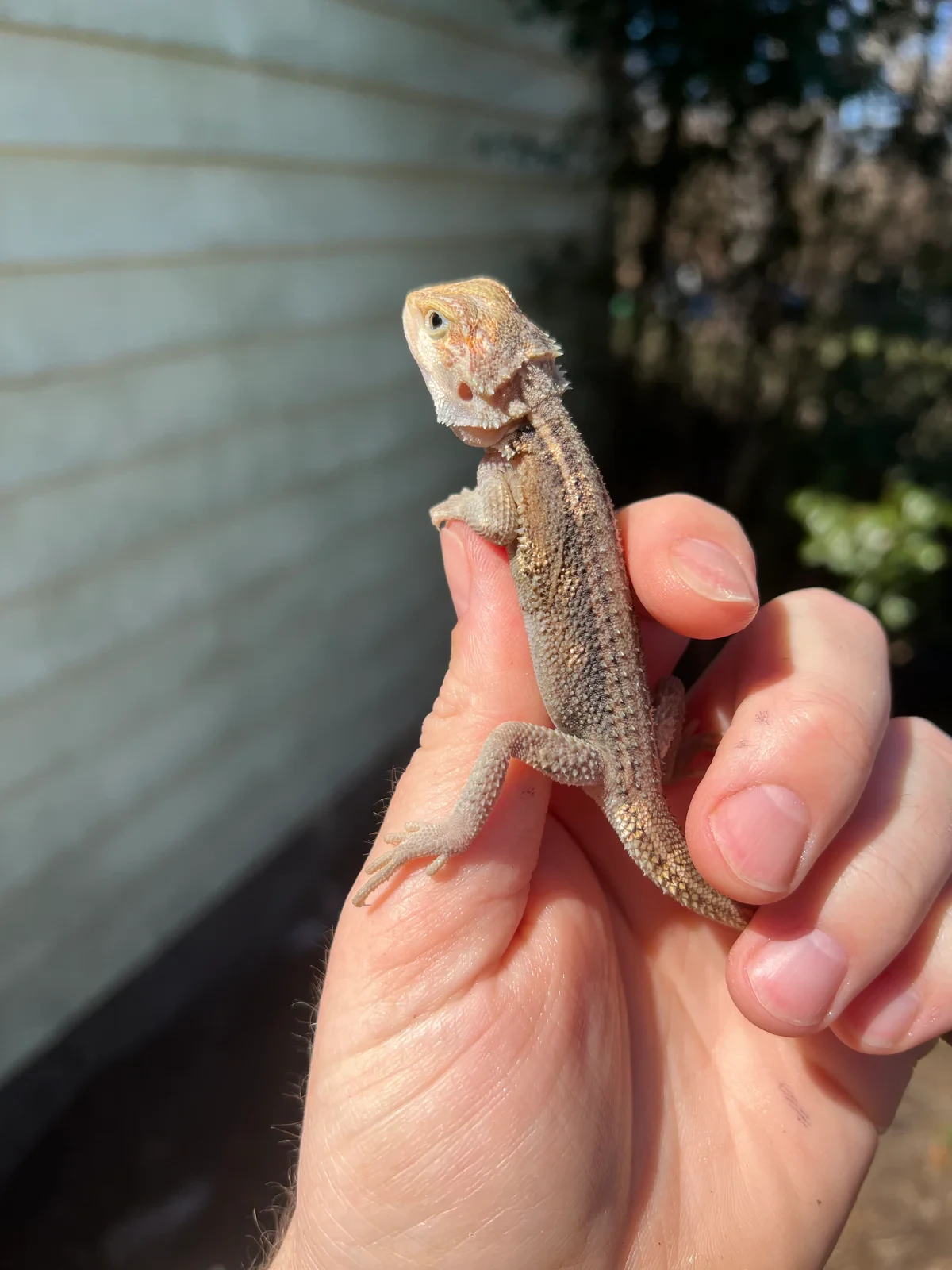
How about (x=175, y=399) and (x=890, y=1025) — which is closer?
(x=890, y=1025)

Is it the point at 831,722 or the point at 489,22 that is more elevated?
the point at 489,22

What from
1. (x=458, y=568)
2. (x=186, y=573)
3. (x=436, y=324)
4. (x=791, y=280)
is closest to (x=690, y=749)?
(x=458, y=568)

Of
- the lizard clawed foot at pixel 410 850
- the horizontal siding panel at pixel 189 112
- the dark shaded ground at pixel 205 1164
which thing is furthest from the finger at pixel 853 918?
the horizontal siding panel at pixel 189 112

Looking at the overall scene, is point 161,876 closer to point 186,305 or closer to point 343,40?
point 186,305

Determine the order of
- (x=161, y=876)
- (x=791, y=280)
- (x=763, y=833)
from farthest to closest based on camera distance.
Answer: (x=791, y=280) → (x=161, y=876) → (x=763, y=833)

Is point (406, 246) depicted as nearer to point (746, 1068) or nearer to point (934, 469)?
point (934, 469)

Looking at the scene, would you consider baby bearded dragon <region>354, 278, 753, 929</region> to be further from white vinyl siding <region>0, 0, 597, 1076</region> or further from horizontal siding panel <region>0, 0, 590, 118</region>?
horizontal siding panel <region>0, 0, 590, 118</region>

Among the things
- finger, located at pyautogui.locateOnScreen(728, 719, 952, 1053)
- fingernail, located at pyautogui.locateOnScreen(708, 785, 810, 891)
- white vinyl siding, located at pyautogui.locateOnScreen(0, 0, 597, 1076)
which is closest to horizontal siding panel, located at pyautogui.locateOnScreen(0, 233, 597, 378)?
white vinyl siding, located at pyautogui.locateOnScreen(0, 0, 597, 1076)

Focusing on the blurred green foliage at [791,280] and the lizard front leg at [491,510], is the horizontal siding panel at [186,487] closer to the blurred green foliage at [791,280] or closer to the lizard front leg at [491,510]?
the lizard front leg at [491,510]

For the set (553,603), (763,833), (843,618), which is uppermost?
(553,603)
